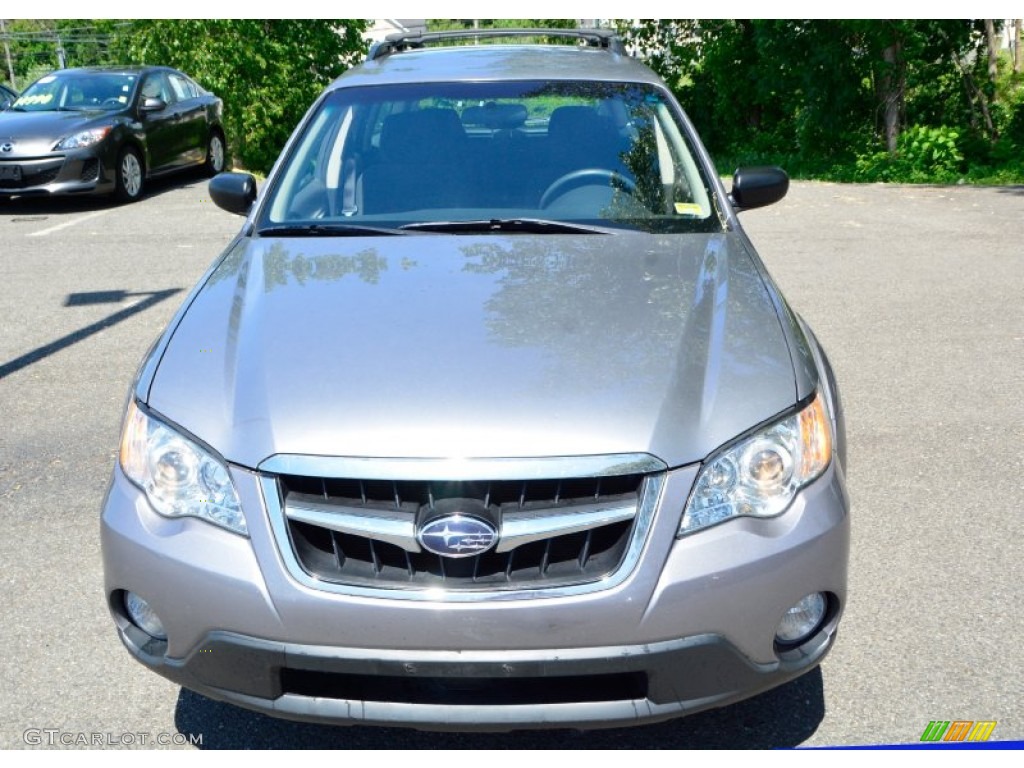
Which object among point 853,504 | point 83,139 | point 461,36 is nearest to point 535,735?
point 853,504

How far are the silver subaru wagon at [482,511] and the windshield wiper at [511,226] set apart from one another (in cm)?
67

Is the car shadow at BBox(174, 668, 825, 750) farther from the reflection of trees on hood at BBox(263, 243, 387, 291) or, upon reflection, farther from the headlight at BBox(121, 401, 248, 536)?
the reflection of trees on hood at BBox(263, 243, 387, 291)

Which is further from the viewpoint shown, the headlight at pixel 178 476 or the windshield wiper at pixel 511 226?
the windshield wiper at pixel 511 226

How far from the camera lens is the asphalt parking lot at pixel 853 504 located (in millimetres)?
3072

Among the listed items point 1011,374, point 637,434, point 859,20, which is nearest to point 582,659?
point 637,434

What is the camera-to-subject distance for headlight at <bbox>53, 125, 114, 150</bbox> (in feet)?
40.9

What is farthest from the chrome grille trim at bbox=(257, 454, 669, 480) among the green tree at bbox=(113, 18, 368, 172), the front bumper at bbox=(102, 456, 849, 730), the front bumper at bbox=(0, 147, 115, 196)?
the green tree at bbox=(113, 18, 368, 172)

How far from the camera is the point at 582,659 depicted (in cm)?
245

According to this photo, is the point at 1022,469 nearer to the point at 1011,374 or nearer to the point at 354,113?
the point at 1011,374

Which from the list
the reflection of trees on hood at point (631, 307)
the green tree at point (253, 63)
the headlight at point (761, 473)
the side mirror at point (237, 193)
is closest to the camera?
the headlight at point (761, 473)

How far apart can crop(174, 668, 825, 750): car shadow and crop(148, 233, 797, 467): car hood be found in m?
0.87

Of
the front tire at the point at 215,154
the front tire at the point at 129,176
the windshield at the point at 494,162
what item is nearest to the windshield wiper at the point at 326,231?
the windshield at the point at 494,162

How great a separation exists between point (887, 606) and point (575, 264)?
56.4 inches

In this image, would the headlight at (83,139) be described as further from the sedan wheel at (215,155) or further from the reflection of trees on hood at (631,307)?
the reflection of trees on hood at (631,307)
